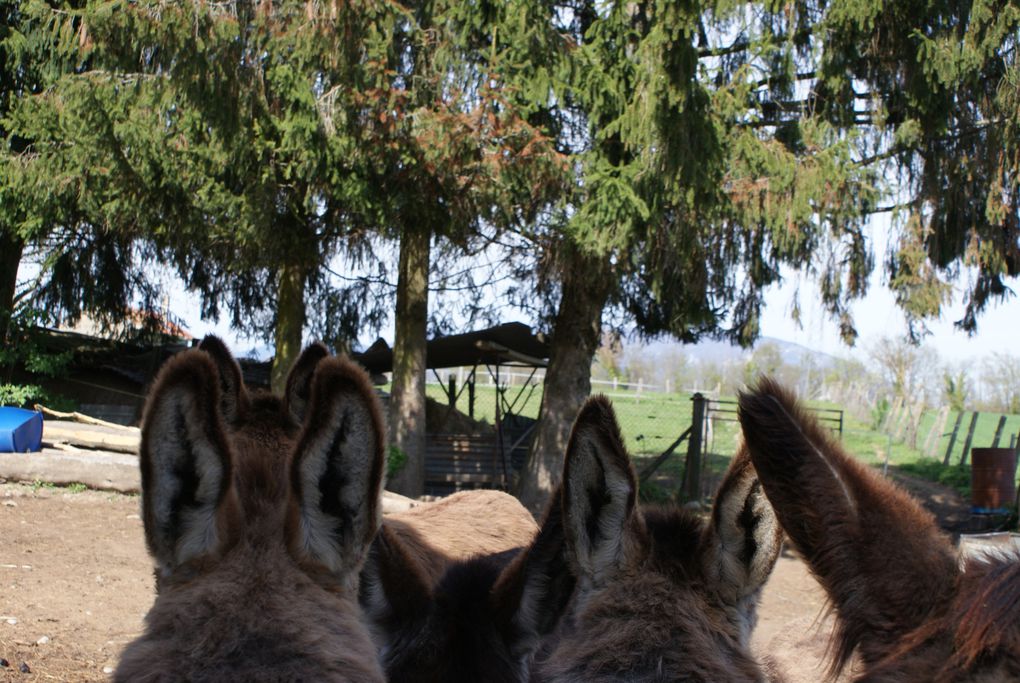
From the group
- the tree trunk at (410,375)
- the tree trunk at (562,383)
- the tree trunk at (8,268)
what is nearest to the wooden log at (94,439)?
the tree trunk at (410,375)

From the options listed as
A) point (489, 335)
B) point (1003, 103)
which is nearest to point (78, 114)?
point (489, 335)

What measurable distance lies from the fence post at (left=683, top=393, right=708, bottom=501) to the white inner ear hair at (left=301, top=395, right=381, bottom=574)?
1619cm

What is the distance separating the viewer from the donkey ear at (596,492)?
176cm

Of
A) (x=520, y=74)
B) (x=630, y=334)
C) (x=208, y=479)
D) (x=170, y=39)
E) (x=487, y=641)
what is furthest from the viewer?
(x=630, y=334)

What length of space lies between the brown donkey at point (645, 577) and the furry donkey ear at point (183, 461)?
72 centimetres

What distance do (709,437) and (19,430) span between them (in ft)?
69.7

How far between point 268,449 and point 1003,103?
1357 cm

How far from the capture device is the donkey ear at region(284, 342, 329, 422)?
9.70 ft

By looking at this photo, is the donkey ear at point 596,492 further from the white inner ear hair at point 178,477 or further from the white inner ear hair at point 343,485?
the white inner ear hair at point 178,477

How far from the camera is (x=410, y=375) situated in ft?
47.0

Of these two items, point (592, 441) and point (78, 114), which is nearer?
point (592, 441)

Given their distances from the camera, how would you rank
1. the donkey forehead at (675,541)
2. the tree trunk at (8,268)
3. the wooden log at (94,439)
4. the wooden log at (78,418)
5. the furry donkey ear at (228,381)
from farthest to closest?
the tree trunk at (8,268) < the wooden log at (78,418) < the wooden log at (94,439) < the furry donkey ear at (228,381) < the donkey forehead at (675,541)

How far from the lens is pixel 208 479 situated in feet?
5.69

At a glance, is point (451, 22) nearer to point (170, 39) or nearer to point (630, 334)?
point (170, 39)
